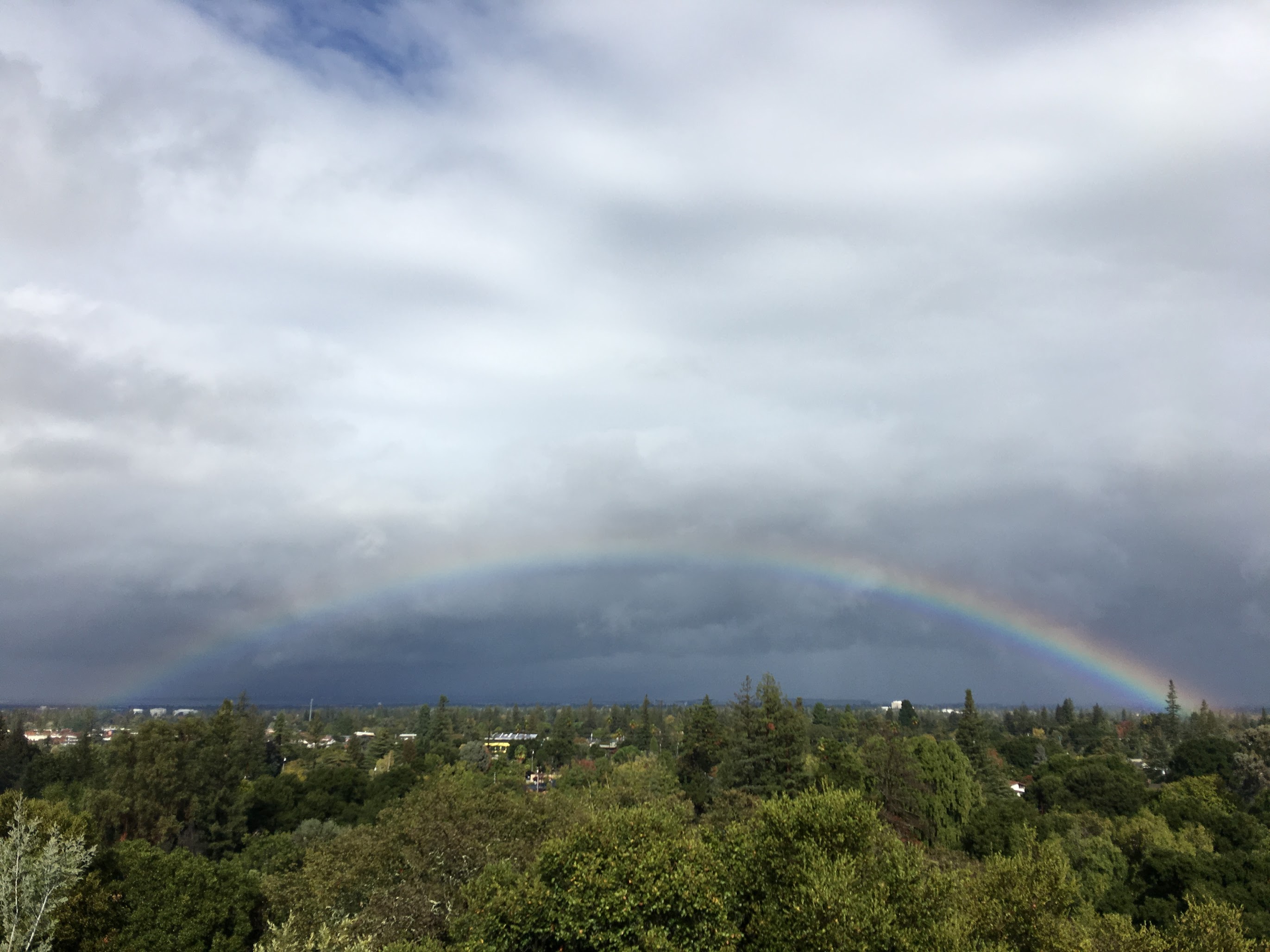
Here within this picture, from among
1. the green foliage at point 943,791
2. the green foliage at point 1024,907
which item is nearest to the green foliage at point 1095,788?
the green foliage at point 943,791

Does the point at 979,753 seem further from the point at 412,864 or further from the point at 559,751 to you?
the point at 412,864

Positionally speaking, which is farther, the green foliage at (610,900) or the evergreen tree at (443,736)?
the evergreen tree at (443,736)

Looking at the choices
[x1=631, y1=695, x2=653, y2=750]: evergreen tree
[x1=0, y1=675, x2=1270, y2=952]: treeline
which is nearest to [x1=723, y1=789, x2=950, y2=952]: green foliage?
[x1=0, y1=675, x2=1270, y2=952]: treeline

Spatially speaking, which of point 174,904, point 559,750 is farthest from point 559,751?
point 174,904

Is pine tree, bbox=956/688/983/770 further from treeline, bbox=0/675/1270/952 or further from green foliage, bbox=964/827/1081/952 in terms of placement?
green foliage, bbox=964/827/1081/952

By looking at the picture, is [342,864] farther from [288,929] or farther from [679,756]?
[679,756]

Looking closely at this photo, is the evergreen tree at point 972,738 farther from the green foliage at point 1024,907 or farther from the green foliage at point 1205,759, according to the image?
the green foliage at point 1024,907
